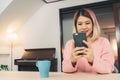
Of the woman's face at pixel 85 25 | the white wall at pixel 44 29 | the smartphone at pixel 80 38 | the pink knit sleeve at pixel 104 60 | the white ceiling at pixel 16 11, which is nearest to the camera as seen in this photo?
the pink knit sleeve at pixel 104 60

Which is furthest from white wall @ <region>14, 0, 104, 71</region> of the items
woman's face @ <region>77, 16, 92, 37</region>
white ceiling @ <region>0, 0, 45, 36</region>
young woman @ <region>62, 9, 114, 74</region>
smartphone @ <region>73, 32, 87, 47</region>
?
smartphone @ <region>73, 32, 87, 47</region>

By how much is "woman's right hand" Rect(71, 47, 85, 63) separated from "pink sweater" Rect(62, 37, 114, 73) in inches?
1.6

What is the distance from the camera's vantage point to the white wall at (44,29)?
3.90m

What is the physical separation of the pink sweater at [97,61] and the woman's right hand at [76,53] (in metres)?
0.04

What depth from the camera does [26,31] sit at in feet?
14.1

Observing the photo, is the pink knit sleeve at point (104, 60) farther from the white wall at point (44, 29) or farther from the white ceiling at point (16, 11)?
the white ceiling at point (16, 11)

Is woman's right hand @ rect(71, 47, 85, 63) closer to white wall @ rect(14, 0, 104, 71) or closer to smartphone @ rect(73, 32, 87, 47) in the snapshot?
smartphone @ rect(73, 32, 87, 47)

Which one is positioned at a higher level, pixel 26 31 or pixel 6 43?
pixel 26 31

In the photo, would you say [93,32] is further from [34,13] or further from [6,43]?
[6,43]

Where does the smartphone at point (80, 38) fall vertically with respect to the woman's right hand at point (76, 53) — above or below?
above

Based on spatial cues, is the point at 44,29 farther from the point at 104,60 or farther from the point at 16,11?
the point at 104,60

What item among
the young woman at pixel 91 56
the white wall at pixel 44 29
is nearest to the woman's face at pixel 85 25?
the young woman at pixel 91 56

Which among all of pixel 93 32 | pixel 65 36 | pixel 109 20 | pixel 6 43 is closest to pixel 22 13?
pixel 6 43

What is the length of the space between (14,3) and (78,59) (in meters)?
2.38
